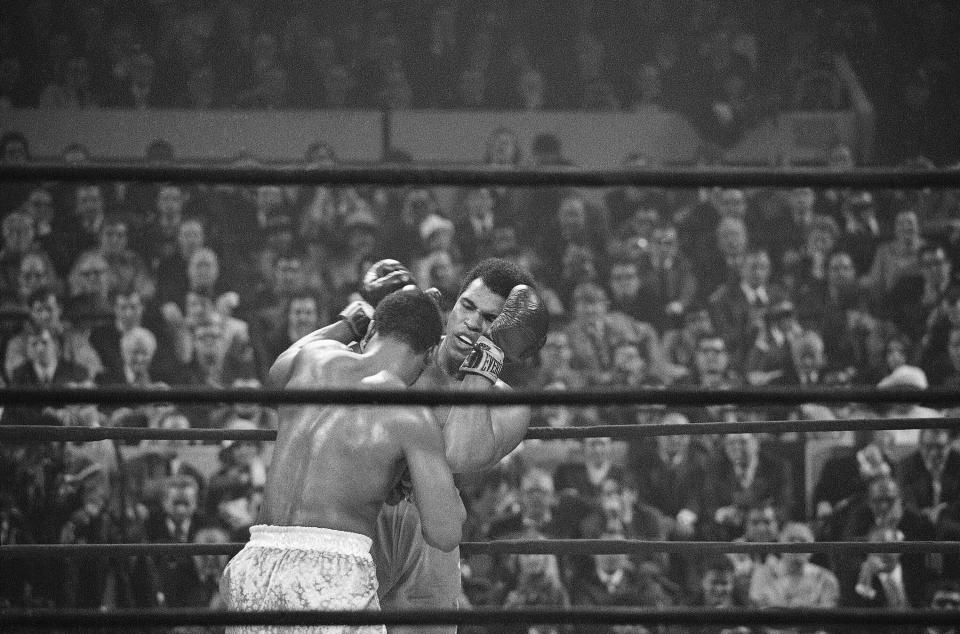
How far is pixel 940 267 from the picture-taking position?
20.2 feet

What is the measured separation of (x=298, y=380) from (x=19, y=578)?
2.65 meters

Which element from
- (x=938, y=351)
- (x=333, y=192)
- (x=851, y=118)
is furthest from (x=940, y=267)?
(x=333, y=192)

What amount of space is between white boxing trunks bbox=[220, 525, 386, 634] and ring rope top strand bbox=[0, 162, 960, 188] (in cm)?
119

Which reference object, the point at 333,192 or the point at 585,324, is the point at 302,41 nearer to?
the point at 333,192

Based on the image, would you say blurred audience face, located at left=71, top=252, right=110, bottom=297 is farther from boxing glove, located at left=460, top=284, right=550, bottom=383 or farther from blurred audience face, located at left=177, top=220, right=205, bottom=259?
boxing glove, located at left=460, top=284, right=550, bottom=383

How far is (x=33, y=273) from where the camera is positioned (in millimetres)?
6059

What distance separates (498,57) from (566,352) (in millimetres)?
2770

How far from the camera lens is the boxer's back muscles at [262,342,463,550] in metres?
2.30

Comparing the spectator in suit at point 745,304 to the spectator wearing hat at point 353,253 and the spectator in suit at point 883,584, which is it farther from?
the spectator wearing hat at point 353,253

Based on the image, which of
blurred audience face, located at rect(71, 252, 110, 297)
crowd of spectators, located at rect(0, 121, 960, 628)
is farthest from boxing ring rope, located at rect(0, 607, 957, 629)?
blurred audience face, located at rect(71, 252, 110, 297)

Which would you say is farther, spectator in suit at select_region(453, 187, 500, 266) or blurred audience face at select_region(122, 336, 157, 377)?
spectator in suit at select_region(453, 187, 500, 266)

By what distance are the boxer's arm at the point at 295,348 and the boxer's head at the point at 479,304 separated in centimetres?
23

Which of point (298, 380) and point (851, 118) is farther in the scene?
point (851, 118)

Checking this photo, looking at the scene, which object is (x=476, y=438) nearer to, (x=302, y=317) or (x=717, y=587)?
(x=717, y=587)
